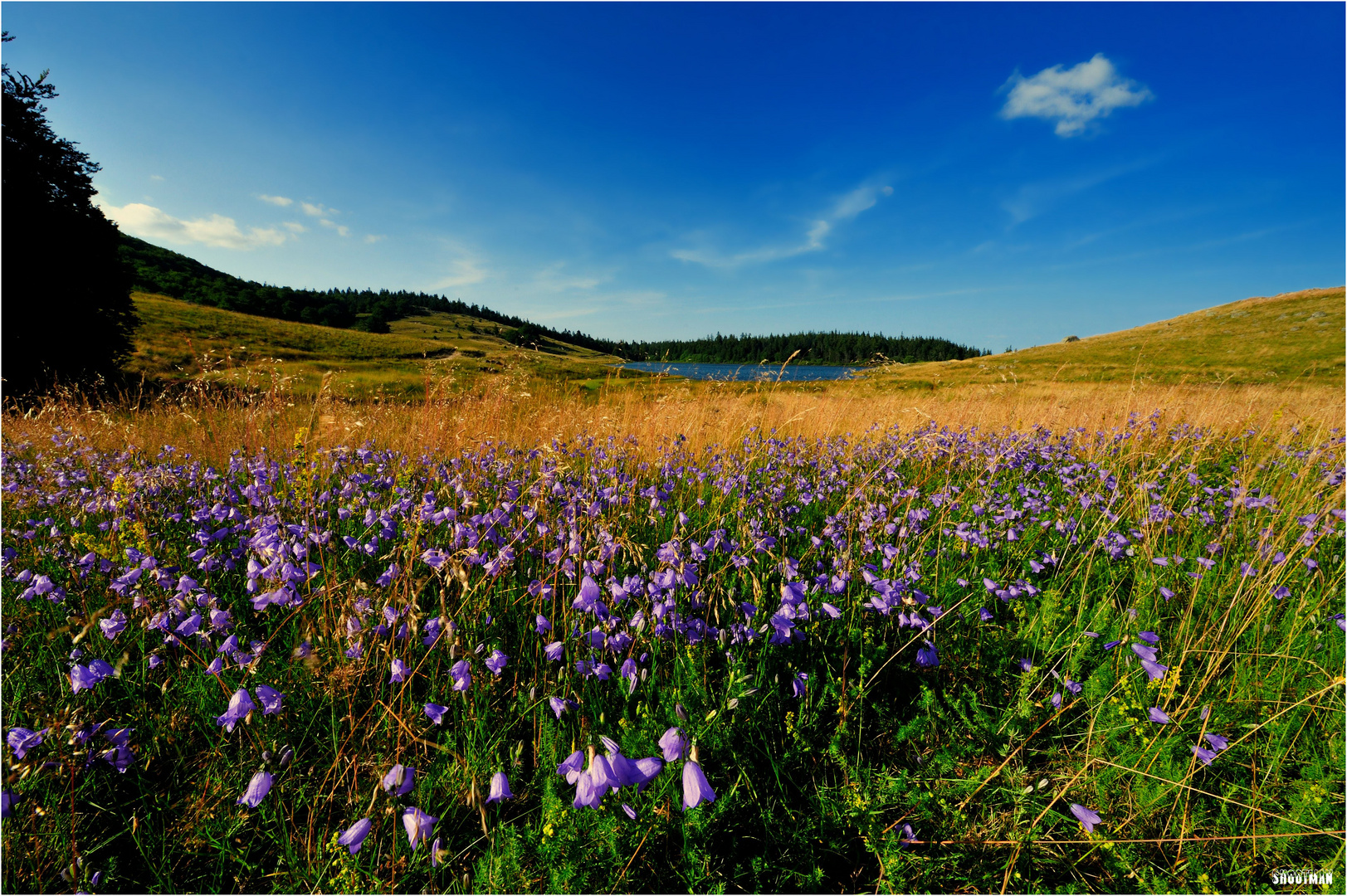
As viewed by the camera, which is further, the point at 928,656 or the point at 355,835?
the point at 928,656

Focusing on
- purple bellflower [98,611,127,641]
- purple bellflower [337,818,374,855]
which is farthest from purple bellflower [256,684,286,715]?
purple bellflower [98,611,127,641]

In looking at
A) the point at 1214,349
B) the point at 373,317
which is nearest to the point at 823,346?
the point at 1214,349

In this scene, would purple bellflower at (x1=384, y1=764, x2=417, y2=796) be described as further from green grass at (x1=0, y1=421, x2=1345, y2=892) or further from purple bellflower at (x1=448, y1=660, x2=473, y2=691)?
purple bellflower at (x1=448, y1=660, x2=473, y2=691)

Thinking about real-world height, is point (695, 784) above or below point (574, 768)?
above

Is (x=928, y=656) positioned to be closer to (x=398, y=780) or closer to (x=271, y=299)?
(x=398, y=780)

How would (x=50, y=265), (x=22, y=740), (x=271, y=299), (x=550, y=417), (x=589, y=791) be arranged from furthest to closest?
(x=271, y=299) < (x=50, y=265) < (x=550, y=417) < (x=22, y=740) < (x=589, y=791)

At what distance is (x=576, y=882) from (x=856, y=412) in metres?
8.91

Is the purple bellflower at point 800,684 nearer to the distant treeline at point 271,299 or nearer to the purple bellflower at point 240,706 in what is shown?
the purple bellflower at point 240,706

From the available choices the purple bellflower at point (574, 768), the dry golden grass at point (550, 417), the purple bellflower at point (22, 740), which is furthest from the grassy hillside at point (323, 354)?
the purple bellflower at point (574, 768)

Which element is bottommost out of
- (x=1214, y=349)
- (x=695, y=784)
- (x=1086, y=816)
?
(x=1086, y=816)

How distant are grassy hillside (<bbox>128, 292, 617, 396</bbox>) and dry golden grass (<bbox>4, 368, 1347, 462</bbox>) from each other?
589 millimetres

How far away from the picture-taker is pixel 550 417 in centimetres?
673

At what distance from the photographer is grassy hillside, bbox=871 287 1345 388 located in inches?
1137

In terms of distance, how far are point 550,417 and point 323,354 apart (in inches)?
1408
